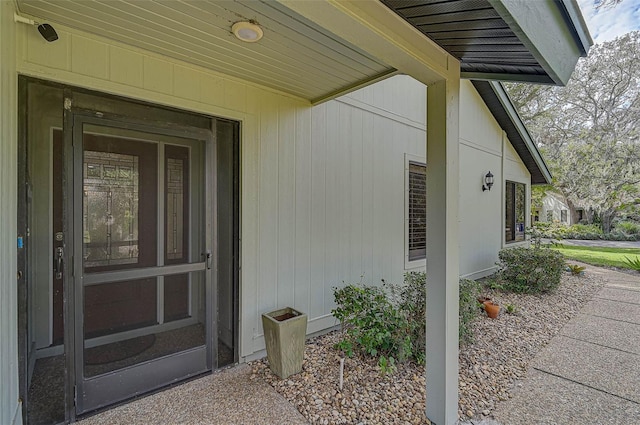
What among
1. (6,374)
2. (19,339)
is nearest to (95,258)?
(19,339)

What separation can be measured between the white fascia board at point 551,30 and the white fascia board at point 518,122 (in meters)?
4.78

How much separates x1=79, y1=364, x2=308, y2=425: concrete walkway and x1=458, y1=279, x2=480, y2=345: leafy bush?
2069mm

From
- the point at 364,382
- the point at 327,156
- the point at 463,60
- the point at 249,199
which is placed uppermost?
the point at 463,60

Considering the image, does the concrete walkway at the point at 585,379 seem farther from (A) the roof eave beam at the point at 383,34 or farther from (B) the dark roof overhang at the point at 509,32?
(A) the roof eave beam at the point at 383,34

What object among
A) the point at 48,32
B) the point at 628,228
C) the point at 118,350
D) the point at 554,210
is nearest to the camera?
the point at 48,32

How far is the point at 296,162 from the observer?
137 inches

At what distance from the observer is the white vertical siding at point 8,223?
1569mm

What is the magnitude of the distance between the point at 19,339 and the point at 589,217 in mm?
26254

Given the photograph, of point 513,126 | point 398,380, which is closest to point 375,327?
point 398,380

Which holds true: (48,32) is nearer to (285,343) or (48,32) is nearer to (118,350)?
(118,350)

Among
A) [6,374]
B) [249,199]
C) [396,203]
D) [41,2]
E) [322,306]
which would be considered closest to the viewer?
[6,374]

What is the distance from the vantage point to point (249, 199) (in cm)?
307

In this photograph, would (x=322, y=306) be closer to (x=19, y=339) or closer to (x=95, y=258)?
(x=95, y=258)

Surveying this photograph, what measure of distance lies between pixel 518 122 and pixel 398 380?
715 centimetres
